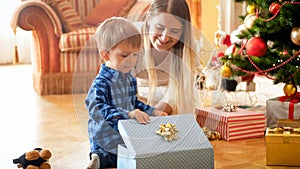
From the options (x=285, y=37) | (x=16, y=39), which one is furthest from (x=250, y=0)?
(x=16, y=39)

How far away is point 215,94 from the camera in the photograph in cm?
268

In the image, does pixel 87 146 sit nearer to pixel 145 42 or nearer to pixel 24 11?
pixel 145 42

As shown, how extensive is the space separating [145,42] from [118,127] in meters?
0.36

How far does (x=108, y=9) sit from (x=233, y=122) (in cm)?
185

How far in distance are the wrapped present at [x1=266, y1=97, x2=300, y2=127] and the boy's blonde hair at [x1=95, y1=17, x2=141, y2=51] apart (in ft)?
2.98

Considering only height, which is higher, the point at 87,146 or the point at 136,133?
the point at 136,133

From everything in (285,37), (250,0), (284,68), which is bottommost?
(284,68)

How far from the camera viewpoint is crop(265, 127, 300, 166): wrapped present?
1816mm

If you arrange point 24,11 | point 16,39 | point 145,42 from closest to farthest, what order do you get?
1. point 145,42
2. point 24,11
3. point 16,39

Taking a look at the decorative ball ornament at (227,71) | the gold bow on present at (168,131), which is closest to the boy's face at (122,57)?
the gold bow on present at (168,131)

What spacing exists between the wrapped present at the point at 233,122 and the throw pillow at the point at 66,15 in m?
1.74

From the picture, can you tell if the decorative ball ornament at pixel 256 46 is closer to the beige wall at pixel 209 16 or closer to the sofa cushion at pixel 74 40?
the sofa cushion at pixel 74 40

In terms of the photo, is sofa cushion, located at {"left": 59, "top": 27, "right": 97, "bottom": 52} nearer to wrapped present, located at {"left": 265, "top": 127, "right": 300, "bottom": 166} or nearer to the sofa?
the sofa

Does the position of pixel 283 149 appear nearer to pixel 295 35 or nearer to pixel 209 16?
pixel 295 35
